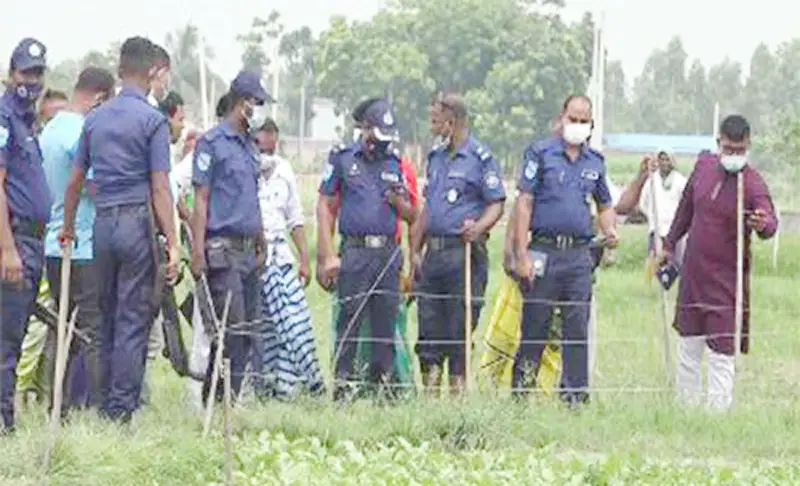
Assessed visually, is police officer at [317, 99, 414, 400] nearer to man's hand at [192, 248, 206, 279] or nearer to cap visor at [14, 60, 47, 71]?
man's hand at [192, 248, 206, 279]

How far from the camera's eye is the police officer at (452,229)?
435 inches

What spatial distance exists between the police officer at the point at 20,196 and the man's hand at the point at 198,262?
1.06 meters

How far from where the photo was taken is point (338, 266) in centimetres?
1098

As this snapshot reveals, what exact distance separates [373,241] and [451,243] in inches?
19.0

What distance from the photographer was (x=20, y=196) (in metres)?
8.93

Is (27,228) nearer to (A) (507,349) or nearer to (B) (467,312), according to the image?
(B) (467,312)

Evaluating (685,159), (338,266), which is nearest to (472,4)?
(685,159)

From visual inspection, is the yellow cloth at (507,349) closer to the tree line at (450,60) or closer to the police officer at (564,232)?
the police officer at (564,232)

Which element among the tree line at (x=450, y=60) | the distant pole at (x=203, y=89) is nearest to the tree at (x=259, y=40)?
the tree line at (x=450, y=60)

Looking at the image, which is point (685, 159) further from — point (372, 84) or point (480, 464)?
point (480, 464)

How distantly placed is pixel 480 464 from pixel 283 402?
7.13ft

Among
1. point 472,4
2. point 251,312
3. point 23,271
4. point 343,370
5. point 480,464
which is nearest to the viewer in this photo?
point 480,464

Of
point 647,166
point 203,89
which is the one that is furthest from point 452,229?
point 203,89

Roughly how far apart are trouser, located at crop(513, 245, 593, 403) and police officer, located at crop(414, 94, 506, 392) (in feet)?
1.33
